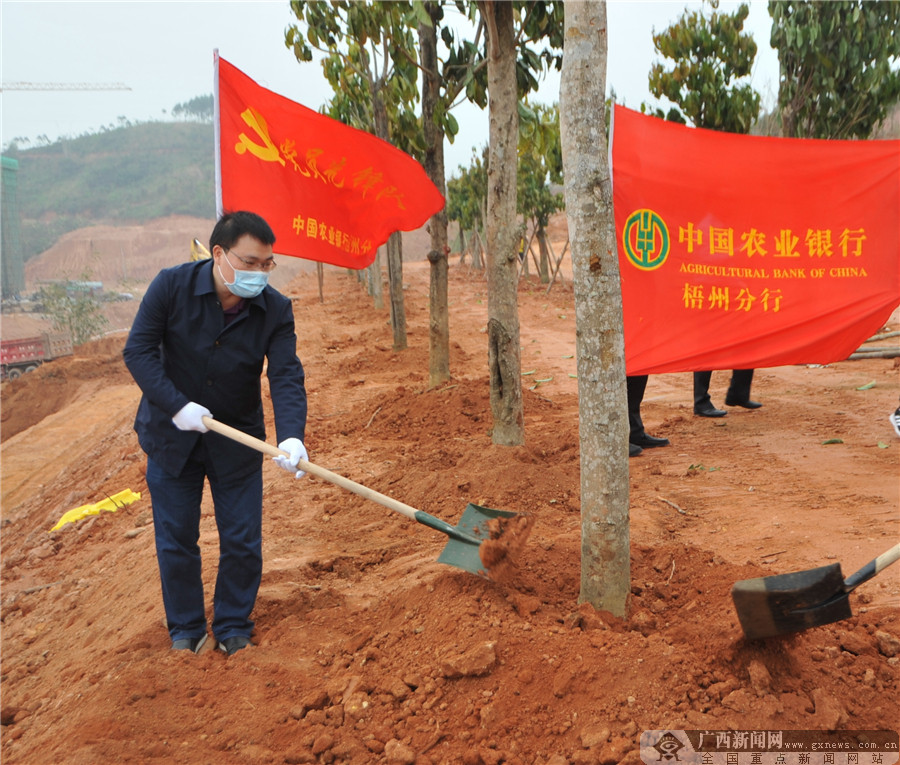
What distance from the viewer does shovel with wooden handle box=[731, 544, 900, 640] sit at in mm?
2172

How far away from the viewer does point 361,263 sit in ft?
19.0

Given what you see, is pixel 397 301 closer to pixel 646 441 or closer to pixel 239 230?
pixel 646 441

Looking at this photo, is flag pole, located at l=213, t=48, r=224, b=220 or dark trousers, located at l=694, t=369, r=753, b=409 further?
dark trousers, located at l=694, t=369, r=753, b=409

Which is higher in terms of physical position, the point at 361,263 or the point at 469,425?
the point at 361,263

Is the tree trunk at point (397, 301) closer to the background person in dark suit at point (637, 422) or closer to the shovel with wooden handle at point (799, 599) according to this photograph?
the background person in dark suit at point (637, 422)

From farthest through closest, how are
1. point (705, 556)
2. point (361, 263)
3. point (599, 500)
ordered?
point (361, 263), point (705, 556), point (599, 500)

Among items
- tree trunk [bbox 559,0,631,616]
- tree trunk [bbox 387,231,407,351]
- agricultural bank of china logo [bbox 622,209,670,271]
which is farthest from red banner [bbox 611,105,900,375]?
tree trunk [bbox 387,231,407,351]

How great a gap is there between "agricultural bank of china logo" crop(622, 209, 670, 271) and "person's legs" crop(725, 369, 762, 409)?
2133mm

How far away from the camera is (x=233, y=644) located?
291cm

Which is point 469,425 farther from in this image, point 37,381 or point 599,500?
point 37,381

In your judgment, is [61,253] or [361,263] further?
[61,253]

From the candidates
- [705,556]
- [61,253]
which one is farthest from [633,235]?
[61,253]

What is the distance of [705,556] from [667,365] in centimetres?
205

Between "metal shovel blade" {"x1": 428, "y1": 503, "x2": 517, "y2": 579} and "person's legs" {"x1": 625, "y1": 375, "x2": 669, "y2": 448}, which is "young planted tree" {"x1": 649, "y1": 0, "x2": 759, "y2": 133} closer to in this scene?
"person's legs" {"x1": 625, "y1": 375, "x2": 669, "y2": 448}
